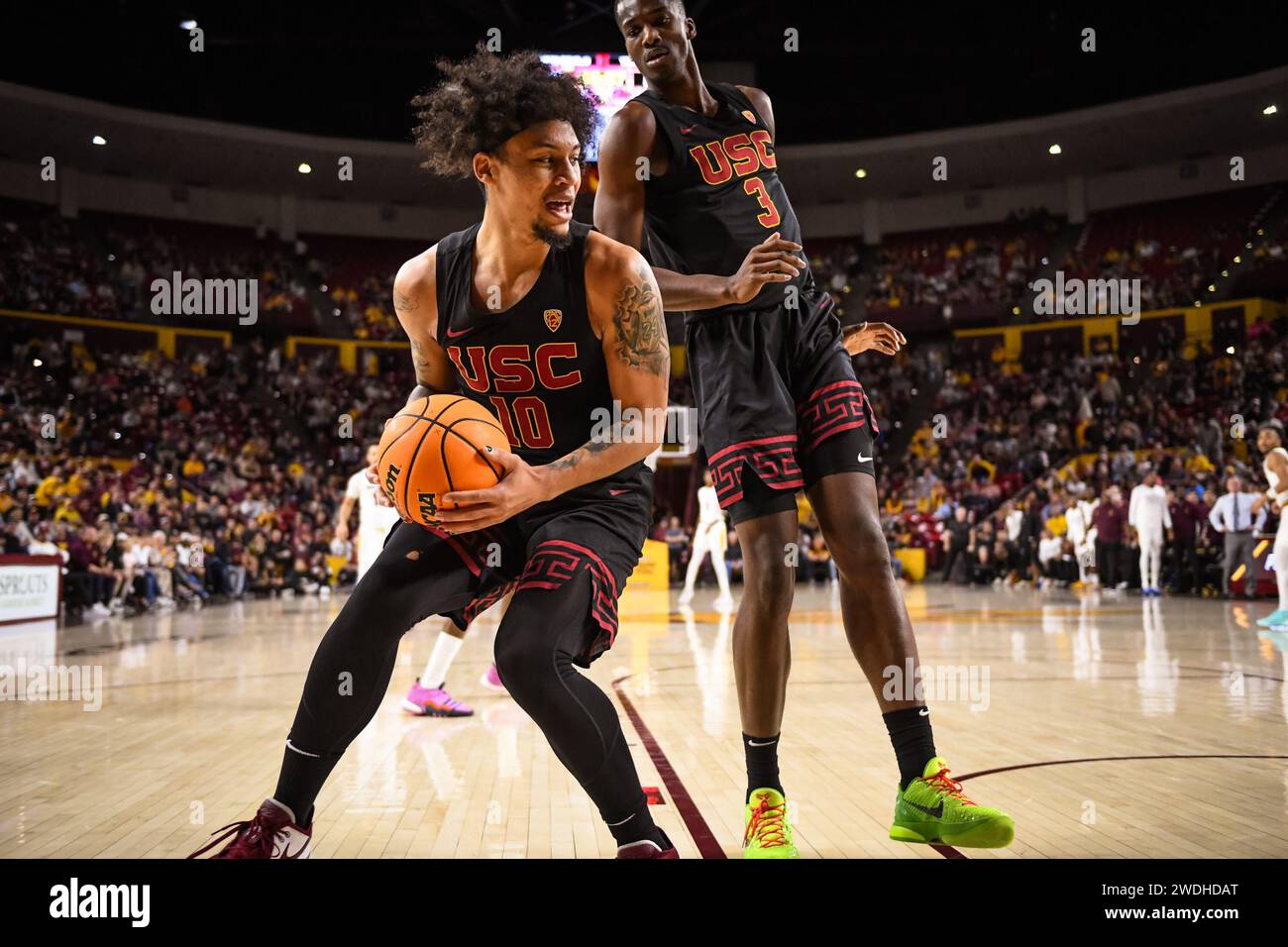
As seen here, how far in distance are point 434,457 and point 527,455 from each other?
1.52 ft

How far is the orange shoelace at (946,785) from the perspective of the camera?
2719mm

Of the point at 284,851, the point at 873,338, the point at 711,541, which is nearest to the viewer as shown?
the point at 284,851

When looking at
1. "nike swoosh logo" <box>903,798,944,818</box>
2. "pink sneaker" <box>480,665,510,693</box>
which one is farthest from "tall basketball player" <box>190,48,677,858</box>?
"pink sneaker" <box>480,665,510,693</box>

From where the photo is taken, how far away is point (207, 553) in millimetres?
17484

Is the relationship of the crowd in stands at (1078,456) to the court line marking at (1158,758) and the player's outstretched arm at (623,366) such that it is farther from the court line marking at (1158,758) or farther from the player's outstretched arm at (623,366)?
the player's outstretched arm at (623,366)

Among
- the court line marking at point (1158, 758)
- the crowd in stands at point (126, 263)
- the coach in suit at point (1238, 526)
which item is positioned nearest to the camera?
the court line marking at point (1158, 758)

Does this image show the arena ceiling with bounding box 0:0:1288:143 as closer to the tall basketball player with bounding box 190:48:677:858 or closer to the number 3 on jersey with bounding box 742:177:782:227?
the number 3 on jersey with bounding box 742:177:782:227

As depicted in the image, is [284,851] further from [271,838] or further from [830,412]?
[830,412]

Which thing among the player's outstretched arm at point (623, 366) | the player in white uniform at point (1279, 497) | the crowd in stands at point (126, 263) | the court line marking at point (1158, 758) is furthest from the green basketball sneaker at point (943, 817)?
the crowd in stands at point (126, 263)

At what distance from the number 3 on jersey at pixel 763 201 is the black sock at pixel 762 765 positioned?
60.7 inches

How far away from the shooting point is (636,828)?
2.50 meters

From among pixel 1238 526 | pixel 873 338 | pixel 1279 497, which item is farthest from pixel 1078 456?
pixel 873 338

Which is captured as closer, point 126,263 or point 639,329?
point 639,329
